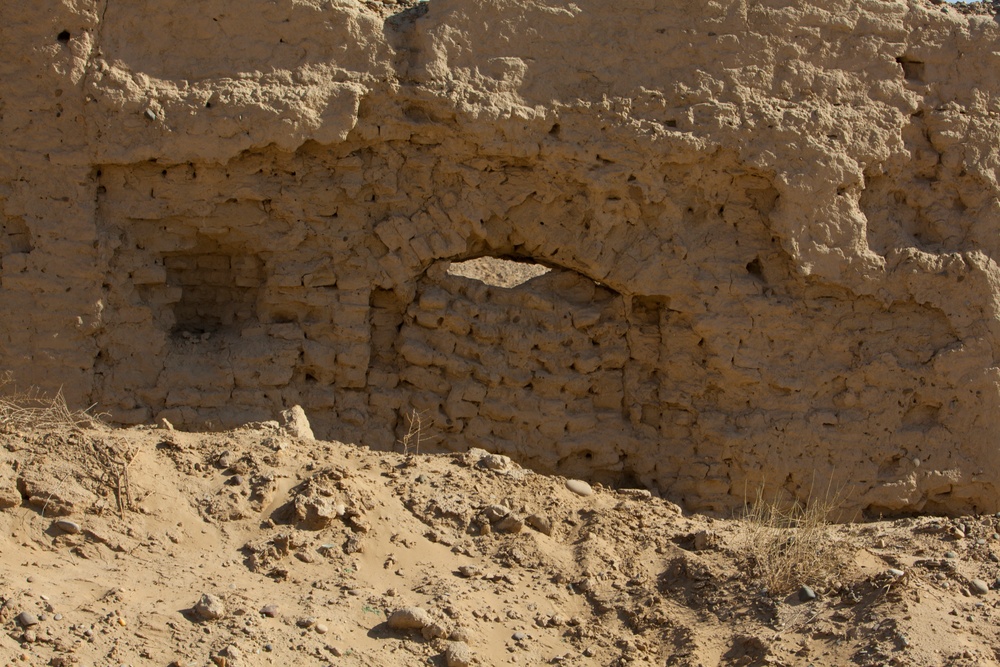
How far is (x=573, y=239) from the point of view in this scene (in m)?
6.95

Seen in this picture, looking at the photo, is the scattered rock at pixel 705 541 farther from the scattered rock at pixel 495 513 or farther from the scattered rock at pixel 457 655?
the scattered rock at pixel 457 655

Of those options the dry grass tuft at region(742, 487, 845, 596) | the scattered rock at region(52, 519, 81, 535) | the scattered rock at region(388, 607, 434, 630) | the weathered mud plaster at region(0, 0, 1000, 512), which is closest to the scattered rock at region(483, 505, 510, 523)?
the scattered rock at region(388, 607, 434, 630)

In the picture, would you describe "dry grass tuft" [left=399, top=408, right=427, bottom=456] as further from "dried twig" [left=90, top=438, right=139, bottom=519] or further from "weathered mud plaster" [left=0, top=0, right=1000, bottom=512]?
"dried twig" [left=90, top=438, right=139, bottom=519]

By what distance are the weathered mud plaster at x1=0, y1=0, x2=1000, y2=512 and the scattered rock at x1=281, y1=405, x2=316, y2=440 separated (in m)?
1.22

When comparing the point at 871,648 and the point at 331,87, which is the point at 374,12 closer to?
the point at 331,87

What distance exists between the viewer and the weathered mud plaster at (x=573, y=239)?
6562 millimetres

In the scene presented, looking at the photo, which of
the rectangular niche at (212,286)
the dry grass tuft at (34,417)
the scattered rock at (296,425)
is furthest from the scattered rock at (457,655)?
the rectangular niche at (212,286)

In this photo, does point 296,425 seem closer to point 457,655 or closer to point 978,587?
point 457,655

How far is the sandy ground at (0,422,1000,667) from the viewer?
150 inches

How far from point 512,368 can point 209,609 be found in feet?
11.5

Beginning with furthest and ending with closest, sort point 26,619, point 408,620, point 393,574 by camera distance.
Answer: point 393,574
point 408,620
point 26,619

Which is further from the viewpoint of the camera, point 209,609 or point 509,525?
point 509,525

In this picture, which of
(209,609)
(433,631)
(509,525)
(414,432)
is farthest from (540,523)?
(414,432)

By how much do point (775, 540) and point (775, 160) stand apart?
2933 mm
